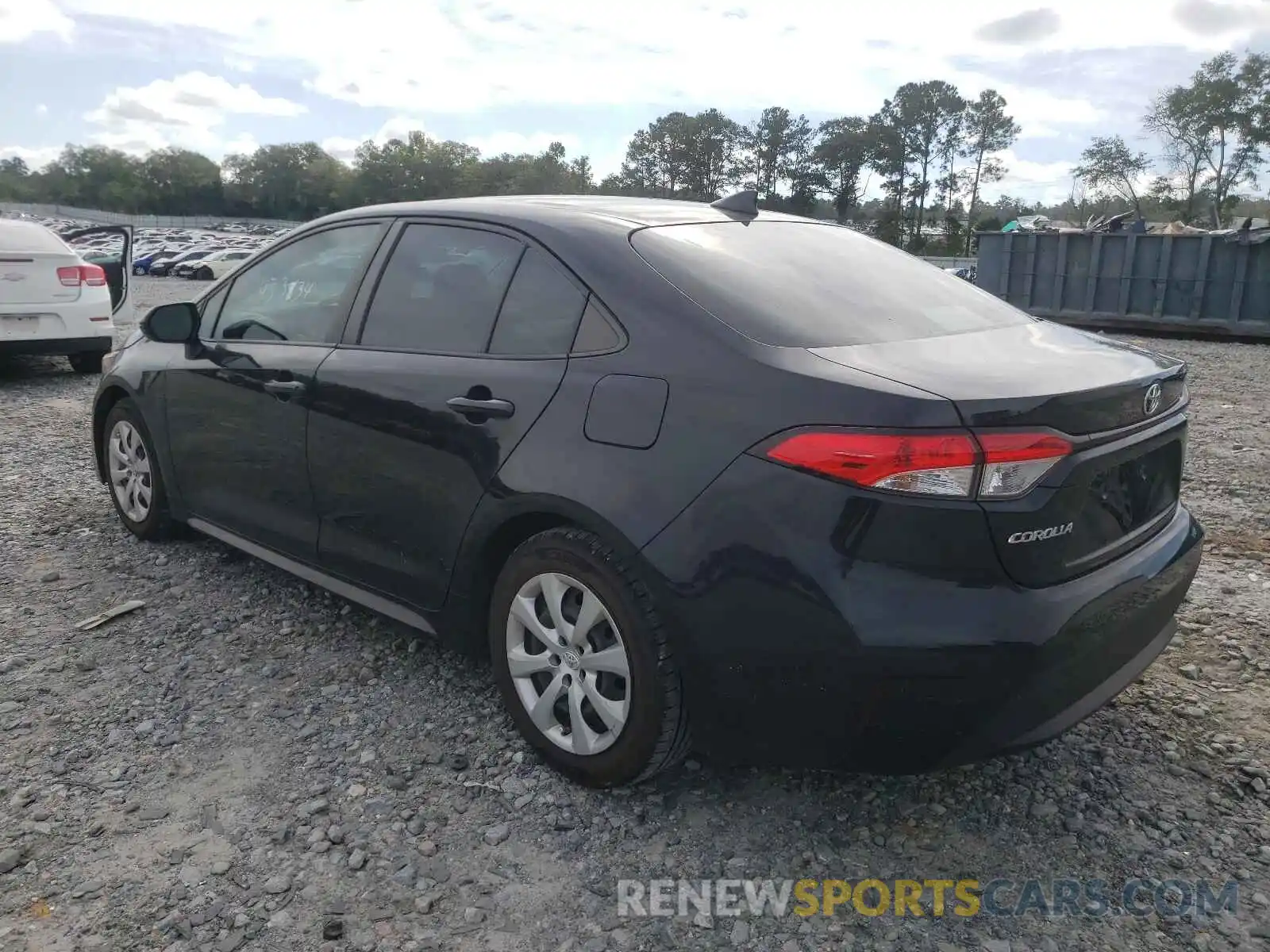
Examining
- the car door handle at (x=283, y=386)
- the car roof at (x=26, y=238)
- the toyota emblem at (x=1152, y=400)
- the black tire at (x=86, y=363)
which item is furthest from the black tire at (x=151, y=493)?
the black tire at (x=86, y=363)

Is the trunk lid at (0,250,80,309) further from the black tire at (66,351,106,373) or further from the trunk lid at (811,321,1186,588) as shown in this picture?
the trunk lid at (811,321,1186,588)

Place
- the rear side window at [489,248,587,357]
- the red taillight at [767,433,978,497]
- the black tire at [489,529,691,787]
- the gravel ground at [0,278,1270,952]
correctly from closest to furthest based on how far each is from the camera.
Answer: the red taillight at [767,433,978,497], the gravel ground at [0,278,1270,952], the black tire at [489,529,691,787], the rear side window at [489,248,587,357]

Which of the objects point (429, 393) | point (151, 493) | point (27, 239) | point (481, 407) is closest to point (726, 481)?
point (481, 407)

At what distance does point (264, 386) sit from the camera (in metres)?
3.62

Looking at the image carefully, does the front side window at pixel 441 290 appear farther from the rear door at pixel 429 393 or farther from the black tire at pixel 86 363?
the black tire at pixel 86 363

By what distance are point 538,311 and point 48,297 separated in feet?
25.7

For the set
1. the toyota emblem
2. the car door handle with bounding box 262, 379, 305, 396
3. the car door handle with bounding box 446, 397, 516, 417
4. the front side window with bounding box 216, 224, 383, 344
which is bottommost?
the car door handle with bounding box 262, 379, 305, 396

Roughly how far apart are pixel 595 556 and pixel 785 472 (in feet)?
1.86

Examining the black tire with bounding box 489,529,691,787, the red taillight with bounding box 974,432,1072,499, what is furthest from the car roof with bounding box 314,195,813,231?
the red taillight with bounding box 974,432,1072,499

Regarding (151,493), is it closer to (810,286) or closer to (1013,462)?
(810,286)

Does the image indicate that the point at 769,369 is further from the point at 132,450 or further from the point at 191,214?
the point at 191,214

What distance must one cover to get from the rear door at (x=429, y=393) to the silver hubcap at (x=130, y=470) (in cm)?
161

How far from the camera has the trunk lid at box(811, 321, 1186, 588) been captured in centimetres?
215

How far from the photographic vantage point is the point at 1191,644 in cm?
355
